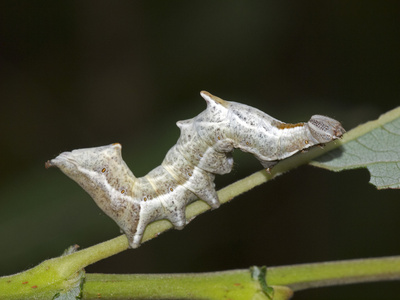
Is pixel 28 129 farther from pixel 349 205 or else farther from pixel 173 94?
pixel 349 205

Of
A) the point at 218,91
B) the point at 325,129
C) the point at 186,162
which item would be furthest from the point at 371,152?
the point at 218,91

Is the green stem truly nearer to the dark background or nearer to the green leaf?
the green leaf

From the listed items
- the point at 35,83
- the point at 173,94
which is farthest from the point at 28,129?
the point at 173,94

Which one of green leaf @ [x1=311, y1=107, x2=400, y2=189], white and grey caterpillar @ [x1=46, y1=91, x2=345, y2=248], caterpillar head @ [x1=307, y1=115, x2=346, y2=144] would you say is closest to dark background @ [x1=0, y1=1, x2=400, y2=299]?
green leaf @ [x1=311, y1=107, x2=400, y2=189]

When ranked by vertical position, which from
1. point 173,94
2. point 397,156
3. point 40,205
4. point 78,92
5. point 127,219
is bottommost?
point 397,156

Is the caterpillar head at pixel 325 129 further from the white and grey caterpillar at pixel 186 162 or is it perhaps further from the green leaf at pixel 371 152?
the green leaf at pixel 371 152

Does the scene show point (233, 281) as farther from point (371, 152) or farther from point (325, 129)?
point (371, 152)
